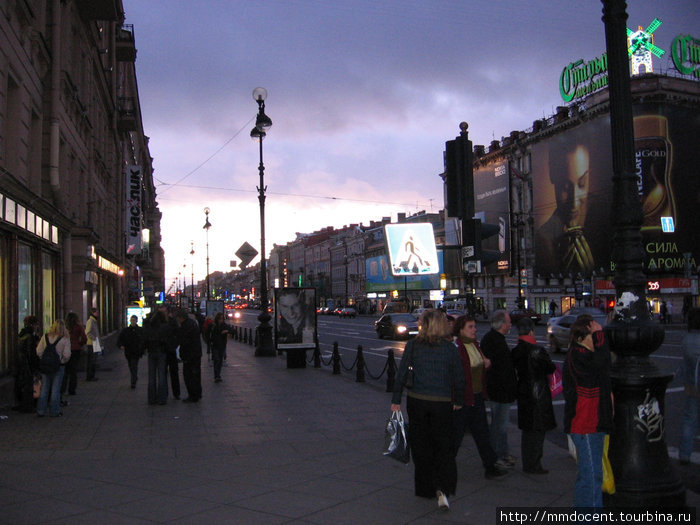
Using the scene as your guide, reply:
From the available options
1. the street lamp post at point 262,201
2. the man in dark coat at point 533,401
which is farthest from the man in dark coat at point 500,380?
the street lamp post at point 262,201

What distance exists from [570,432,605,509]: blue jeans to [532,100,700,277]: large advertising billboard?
48.2 metres

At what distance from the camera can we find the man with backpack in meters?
10.7

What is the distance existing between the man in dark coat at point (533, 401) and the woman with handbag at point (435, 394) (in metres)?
1.34

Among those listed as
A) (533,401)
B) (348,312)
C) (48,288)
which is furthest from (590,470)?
(348,312)

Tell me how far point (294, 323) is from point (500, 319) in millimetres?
12547

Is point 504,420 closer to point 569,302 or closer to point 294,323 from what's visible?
point 294,323

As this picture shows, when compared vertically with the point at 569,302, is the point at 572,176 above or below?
above

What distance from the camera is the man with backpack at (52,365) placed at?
35.0 feet

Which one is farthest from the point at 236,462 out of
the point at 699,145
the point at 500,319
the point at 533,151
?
the point at 533,151

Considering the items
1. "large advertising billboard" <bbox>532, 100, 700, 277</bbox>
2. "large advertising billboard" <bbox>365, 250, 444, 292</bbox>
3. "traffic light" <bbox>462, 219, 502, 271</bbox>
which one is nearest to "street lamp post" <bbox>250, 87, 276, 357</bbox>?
"traffic light" <bbox>462, 219, 502, 271</bbox>

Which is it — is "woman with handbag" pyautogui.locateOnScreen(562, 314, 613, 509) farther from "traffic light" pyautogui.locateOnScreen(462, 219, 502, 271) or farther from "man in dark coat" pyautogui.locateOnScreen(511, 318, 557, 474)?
"traffic light" pyautogui.locateOnScreen(462, 219, 502, 271)

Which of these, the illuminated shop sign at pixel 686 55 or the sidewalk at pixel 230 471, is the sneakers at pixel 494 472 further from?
the illuminated shop sign at pixel 686 55

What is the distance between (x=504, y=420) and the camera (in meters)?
7.27

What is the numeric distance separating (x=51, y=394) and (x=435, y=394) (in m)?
7.62
